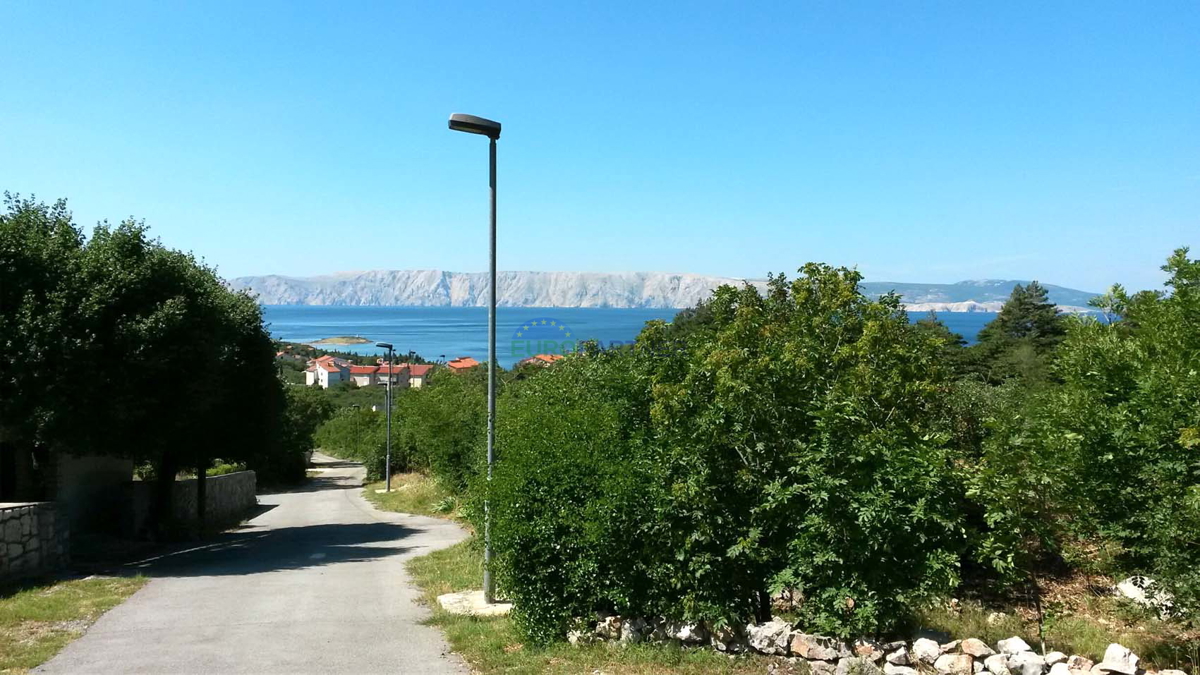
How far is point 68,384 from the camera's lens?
15.7 m

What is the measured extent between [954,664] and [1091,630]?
225 inches

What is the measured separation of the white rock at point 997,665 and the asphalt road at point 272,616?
16.0ft

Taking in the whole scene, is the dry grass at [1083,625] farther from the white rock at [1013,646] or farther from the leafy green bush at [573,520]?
the leafy green bush at [573,520]

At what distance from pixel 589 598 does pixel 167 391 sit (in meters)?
12.1

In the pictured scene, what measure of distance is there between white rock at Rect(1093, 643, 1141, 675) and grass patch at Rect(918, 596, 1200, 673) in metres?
1.27

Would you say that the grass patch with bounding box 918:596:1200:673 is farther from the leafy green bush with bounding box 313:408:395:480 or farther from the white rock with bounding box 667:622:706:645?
the leafy green bush with bounding box 313:408:395:480

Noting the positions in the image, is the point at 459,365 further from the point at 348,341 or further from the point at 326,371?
the point at 326,371

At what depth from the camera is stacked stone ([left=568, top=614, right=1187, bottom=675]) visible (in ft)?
23.7

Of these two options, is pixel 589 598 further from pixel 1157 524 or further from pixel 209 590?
pixel 209 590

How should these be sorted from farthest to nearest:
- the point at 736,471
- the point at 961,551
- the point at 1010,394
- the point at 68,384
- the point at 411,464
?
the point at 411,464, the point at 1010,394, the point at 68,384, the point at 736,471, the point at 961,551

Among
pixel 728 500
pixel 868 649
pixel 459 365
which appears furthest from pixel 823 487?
pixel 459 365

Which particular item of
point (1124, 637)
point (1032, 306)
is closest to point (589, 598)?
point (1124, 637)

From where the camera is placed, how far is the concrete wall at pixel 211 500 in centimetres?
2191

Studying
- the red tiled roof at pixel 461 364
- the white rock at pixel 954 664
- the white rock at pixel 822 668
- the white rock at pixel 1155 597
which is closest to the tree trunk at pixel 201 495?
the red tiled roof at pixel 461 364
